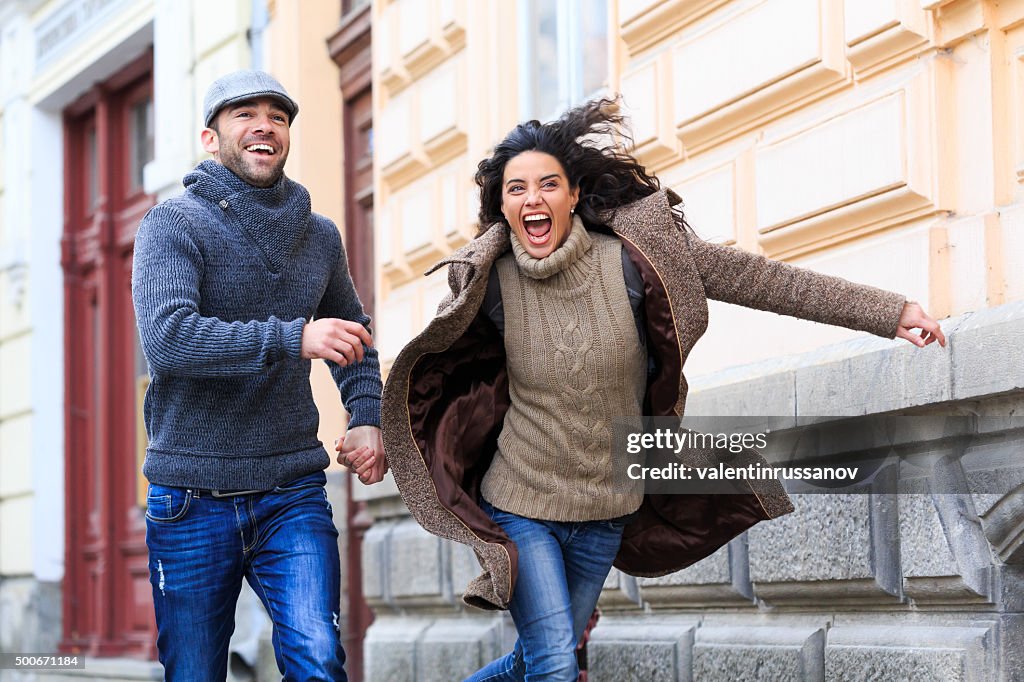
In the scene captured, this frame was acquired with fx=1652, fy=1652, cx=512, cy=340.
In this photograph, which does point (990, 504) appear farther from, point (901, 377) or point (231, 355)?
point (231, 355)

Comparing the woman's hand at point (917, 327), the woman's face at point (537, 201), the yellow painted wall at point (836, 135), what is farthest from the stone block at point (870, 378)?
the woman's face at point (537, 201)

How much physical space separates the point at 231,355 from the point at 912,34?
246 cm

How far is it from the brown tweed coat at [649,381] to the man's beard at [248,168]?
535 mm

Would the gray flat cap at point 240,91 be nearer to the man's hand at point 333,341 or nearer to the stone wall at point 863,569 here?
the man's hand at point 333,341

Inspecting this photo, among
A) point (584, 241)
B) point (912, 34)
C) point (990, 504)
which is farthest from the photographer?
point (912, 34)

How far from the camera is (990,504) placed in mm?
4801

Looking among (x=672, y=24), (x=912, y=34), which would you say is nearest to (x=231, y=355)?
(x=912, y=34)

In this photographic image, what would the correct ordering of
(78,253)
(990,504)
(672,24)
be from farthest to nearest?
(78,253) < (672,24) < (990,504)

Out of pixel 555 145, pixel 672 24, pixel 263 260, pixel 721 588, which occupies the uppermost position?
pixel 672 24

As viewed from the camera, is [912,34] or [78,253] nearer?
[912,34]

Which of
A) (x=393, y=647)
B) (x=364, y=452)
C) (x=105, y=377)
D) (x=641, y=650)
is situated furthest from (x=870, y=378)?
(x=105, y=377)

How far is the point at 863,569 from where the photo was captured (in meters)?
5.32

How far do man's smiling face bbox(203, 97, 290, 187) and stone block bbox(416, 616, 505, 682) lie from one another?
3.87 meters

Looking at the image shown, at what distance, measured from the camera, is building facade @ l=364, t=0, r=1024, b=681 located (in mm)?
4887
